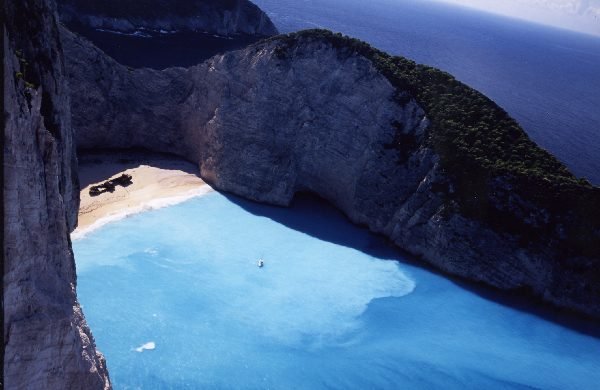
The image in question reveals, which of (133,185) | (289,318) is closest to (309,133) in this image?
(133,185)

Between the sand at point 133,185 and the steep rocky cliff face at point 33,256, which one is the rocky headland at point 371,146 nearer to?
the sand at point 133,185

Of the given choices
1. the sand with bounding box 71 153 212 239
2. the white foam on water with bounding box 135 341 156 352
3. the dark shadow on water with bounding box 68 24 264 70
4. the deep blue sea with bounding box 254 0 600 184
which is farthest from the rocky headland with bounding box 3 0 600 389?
the deep blue sea with bounding box 254 0 600 184

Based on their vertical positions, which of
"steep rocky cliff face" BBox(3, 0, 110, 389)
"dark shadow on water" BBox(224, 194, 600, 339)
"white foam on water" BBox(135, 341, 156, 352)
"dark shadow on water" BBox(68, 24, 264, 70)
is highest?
"steep rocky cliff face" BBox(3, 0, 110, 389)

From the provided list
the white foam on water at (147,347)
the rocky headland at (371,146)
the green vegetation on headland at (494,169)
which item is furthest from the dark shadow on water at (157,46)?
the white foam on water at (147,347)

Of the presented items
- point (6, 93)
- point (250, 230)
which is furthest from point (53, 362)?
point (250, 230)

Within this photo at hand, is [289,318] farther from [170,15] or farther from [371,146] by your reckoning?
[170,15]

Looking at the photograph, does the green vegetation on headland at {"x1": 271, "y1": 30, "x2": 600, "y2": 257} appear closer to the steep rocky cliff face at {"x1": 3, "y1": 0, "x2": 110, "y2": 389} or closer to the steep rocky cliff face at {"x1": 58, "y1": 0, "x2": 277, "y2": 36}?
the steep rocky cliff face at {"x1": 3, "y1": 0, "x2": 110, "y2": 389}
